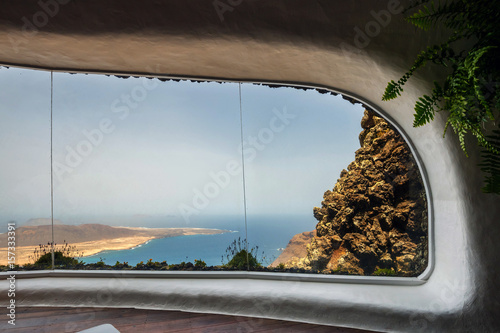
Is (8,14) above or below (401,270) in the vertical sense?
above

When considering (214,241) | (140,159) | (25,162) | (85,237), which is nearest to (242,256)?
(214,241)

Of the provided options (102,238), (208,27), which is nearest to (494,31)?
(208,27)

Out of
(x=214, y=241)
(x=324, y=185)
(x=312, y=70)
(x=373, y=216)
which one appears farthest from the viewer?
(x=214, y=241)

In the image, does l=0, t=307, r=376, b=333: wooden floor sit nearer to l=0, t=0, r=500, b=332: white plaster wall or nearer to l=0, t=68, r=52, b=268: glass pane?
l=0, t=0, r=500, b=332: white plaster wall

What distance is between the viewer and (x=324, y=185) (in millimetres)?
2699

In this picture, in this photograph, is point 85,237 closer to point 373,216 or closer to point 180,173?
point 180,173

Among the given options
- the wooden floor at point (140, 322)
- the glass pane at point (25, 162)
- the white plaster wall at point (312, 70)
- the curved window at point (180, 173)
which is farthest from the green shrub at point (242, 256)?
the glass pane at point (25, 162)

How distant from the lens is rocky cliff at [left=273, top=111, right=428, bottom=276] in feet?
8.20

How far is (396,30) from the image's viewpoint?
1.84 metres

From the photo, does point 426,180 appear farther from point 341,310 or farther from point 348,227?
point 341,310

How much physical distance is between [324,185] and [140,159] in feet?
5.53

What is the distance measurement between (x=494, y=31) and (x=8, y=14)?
2501mm

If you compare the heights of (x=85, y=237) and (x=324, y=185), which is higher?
(x=324, y=185)

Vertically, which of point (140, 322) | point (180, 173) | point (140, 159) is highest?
point (140, 159)
